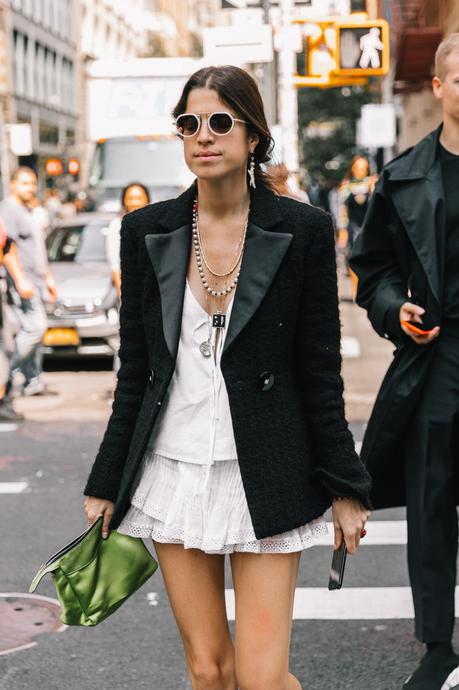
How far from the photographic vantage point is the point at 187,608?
314 centimetres

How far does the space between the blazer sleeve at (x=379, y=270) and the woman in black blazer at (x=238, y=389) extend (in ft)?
4.08

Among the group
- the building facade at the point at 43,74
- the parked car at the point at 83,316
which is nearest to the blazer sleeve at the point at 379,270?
the parked car at the point at 83,316

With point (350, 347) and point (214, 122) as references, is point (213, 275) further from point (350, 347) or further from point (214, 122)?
point (350, 347)

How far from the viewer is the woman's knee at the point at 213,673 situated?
316 centimetres

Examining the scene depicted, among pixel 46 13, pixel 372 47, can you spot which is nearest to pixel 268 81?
pixel 372 47

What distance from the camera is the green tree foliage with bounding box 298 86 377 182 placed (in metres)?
45.4

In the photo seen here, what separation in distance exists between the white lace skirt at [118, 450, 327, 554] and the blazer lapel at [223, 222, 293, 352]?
1.05 feet

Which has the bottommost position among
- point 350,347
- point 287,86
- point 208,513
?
point 350,347

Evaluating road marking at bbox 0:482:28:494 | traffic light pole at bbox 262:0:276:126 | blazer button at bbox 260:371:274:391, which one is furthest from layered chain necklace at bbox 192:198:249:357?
traffic light pole at bbox 262:0:276:126

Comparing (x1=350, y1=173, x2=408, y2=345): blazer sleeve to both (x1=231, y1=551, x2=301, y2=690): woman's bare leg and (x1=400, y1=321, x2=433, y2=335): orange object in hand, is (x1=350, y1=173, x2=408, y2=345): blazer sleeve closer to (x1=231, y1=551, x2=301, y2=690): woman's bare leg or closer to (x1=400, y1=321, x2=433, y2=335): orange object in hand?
(x1=400, y1=321, x2=433, y2=335): orange object in hand

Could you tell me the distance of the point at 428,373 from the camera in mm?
4281

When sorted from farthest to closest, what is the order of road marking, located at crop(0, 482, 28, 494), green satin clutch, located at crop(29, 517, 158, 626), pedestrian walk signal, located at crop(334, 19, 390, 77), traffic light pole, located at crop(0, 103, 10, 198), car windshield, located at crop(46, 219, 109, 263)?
traffic light pole, located at crop(0, 103, 10, 198)
pedestrian walk signal, located at crop(334, 19, 390, 77)
car windshield, located at crop(46, 219, 109, 263)
road marking, located at crop(0, 482, 28, 494)
green satin clutch, located at crop(29, 517, 158, 626)

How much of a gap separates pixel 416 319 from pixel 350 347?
991 centimetres

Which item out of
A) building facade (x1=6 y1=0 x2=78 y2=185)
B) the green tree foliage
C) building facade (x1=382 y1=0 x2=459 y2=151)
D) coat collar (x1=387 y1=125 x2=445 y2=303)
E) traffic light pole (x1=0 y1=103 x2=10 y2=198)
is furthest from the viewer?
building facade (x1=6 y1=0 x2=78 y2=185)
